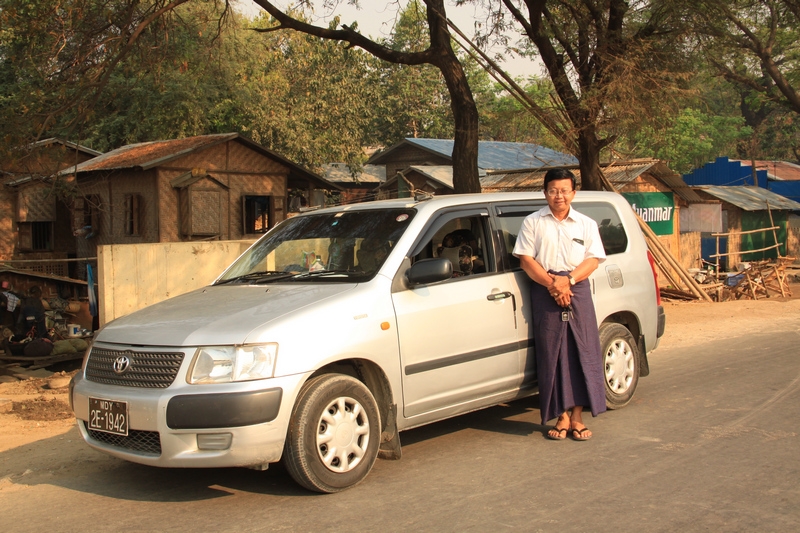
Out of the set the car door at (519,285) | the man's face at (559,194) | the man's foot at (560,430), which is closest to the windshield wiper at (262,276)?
the car door at (519,285)

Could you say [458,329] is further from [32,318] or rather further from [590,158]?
[590,158]

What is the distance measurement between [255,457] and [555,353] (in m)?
2.42

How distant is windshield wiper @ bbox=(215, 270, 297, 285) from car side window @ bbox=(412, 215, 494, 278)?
1.08 meters

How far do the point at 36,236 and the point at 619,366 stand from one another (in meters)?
20.5

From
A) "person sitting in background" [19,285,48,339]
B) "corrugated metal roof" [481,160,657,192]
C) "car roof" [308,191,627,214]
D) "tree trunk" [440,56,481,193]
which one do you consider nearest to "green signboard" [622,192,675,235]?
"corrugated metal roof" [481,160,657,192]

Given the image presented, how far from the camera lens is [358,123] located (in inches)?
1348

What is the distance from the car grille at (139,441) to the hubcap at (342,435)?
3.06ft

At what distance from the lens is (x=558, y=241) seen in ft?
19.0

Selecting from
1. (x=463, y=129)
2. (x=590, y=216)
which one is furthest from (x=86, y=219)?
(x=590, y=216)

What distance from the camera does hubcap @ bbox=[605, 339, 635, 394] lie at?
21.8ft

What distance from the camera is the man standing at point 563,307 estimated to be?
5.80m

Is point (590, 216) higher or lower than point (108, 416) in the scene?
higher

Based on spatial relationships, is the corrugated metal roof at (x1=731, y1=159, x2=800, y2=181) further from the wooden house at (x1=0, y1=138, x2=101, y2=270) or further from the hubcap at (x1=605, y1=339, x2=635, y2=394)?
the hubcap at (x1=605, y1=339, x2=635, y2=394)

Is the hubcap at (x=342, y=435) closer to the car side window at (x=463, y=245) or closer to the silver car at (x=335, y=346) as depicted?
the silver car at (x=335, y=346)
